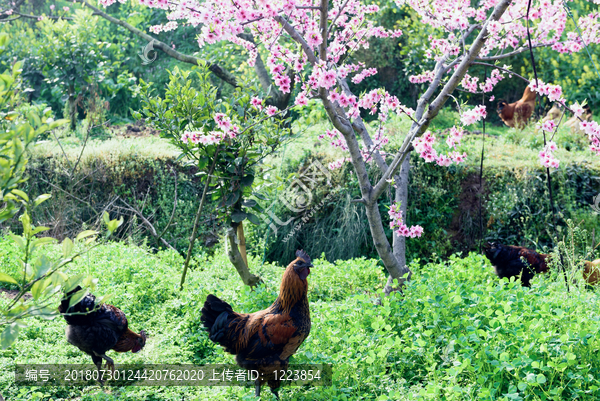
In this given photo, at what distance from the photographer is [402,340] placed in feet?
10.5

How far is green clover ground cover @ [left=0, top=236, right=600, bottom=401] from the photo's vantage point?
2557mm

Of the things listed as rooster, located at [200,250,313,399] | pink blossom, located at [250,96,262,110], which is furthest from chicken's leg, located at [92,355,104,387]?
pink blossom, located at [250,96,262,110]

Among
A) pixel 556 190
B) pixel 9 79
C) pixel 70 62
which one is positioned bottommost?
pixel 556 190

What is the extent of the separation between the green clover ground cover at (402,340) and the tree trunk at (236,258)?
157mm

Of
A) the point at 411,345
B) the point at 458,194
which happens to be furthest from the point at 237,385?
the point at 458,194

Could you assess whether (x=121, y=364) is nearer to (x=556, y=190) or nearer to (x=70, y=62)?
(x=556, y=190)

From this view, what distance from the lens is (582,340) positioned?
103 inches

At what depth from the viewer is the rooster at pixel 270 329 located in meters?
2.90

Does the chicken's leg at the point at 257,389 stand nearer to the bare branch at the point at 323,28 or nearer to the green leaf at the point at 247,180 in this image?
the green leaf at the point at 247,180

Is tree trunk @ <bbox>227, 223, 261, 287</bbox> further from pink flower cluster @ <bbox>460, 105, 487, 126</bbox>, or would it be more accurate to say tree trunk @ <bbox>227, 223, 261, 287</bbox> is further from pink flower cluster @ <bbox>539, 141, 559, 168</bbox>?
pink flower cluster @ <bbox>539, 141, 559, 168</bbox>

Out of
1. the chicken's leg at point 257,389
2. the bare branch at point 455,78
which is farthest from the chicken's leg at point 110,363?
the bare branch at point 455,78

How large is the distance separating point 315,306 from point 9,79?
310 cm

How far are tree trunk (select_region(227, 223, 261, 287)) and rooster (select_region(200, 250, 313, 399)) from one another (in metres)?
1.20

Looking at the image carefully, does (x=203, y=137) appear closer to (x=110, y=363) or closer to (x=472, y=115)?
(x=110, y=363)
